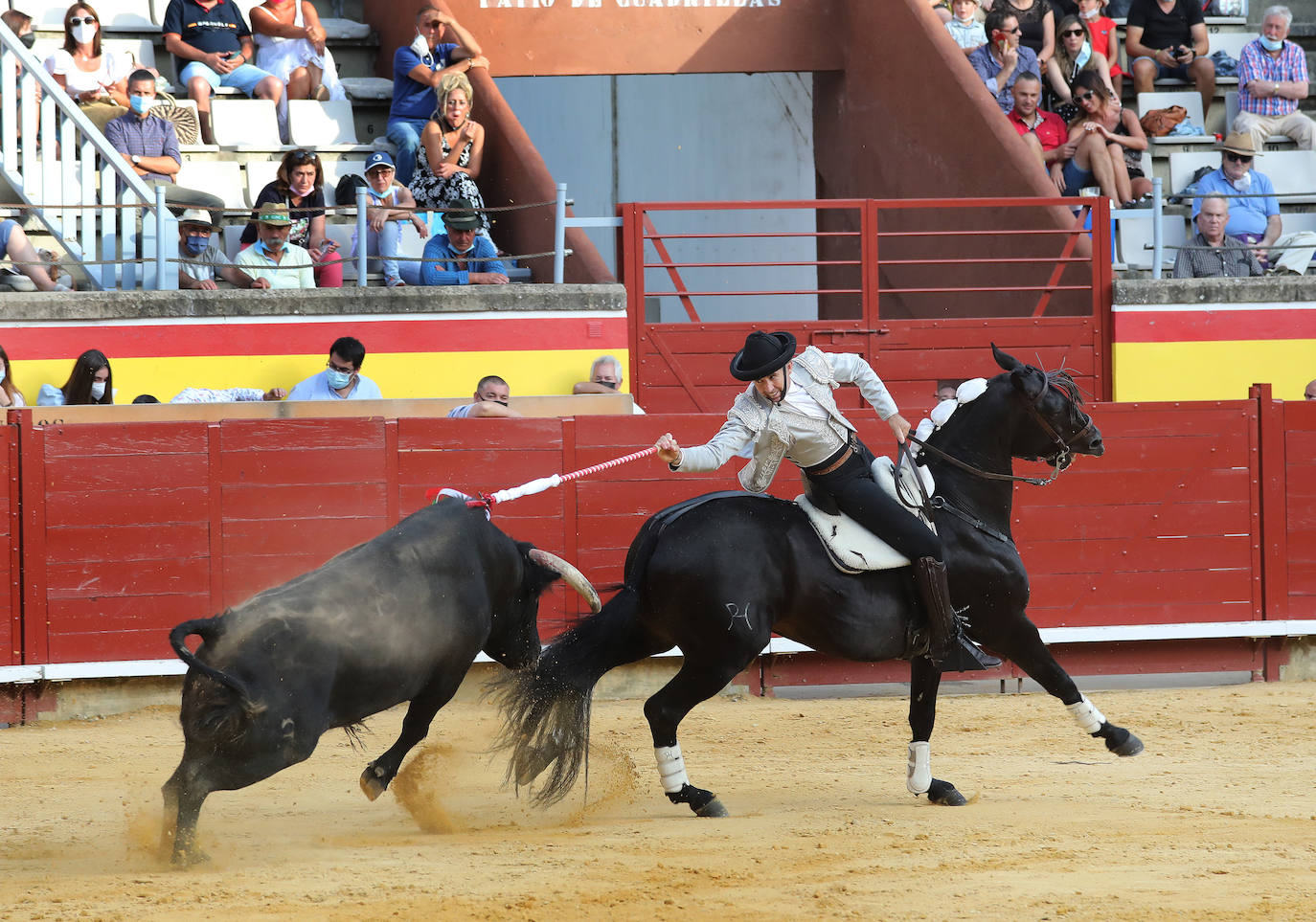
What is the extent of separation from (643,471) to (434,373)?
204cm

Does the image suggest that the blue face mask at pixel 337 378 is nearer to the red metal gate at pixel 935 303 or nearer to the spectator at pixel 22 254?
the spectator at pixel 22 254

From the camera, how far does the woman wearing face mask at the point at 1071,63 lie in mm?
12164

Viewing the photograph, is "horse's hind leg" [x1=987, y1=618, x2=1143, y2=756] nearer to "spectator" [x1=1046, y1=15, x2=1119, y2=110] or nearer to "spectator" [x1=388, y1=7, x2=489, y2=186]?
"spectator" [x1=388, y1=7, x2=489, y2=186]

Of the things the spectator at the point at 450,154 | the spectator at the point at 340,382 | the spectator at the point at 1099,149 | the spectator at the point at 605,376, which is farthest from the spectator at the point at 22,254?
the spectator at the point at 1099,149

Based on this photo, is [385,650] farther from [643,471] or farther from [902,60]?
[902,60]

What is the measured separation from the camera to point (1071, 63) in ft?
40.7

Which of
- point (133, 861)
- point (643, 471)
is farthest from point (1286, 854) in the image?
point (643, 471)

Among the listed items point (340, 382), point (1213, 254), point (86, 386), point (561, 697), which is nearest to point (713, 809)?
point (561, 697)

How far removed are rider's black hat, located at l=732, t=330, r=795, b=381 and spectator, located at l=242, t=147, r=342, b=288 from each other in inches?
192

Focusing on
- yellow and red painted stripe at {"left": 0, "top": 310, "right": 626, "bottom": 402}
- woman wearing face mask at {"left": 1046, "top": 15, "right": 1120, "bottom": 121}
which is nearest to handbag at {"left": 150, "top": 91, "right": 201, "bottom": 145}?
yellow and red painted stripe at {"left": 0, "top": 310, "right": 626, "bottom": 402}

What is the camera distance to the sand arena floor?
424 centimetres

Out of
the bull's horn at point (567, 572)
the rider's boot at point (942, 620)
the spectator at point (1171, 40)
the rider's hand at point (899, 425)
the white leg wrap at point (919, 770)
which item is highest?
the spectator at point (1171, 40)

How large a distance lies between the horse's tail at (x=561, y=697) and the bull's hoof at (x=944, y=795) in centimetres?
121

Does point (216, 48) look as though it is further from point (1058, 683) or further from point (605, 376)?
point (1058, 683)
